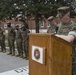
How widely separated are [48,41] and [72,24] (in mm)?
444

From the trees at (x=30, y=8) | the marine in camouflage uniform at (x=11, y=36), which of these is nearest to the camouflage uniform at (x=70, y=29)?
the marine in camouflage uniform at (x=11, y=36)

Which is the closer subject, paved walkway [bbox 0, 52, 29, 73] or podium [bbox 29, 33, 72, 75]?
podium [bbox 29, 33, 72, 75]

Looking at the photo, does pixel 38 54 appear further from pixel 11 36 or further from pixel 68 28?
pixel 11 36

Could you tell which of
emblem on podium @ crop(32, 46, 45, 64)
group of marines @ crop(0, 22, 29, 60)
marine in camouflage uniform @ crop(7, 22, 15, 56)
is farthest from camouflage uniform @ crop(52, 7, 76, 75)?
marine in camouflage uniform @ crop(7, 22, 15, 56)

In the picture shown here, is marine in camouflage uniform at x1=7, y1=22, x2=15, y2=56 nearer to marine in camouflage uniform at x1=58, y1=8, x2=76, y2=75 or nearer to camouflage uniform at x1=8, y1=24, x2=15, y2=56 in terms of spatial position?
camouflage uniform at x1=8, y1=24, x2=15, y2=56

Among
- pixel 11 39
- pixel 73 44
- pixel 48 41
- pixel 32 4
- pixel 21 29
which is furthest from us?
pixel 32 4

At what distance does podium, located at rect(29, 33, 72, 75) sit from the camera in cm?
196

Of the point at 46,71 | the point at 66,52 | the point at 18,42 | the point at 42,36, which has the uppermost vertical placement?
the point at 42,36

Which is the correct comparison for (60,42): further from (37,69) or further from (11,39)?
(11,39)

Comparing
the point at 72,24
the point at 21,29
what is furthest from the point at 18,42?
the point at 72,24

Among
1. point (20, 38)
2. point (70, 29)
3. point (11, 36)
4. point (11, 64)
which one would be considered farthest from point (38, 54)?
point (11, 36)

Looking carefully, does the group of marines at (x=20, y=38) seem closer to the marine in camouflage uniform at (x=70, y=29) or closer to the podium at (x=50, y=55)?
the marine in camouflage uniform at (x=70, y=29)

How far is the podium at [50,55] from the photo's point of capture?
1956 millimetres

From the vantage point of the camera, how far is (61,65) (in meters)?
2.05
